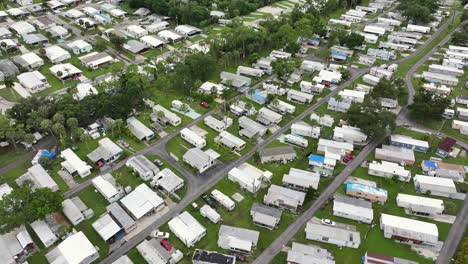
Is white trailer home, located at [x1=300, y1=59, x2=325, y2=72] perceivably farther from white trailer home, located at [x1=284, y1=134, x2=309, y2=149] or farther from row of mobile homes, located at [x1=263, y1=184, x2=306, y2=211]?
row of mobile homes, located at [x1=263, y1=184, x2=306, y2=211]

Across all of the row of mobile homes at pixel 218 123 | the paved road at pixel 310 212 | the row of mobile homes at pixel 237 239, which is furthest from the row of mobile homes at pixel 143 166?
the paved road at pixel 310 212

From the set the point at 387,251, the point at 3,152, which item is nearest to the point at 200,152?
the point at 387,251

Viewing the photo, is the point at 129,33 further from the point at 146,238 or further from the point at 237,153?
the point at 146,238

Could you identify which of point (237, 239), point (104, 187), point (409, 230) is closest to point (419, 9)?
point (409, 230)

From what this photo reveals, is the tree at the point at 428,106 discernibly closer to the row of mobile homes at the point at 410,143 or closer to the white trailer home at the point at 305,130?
the row of mobile homes at the point at 410,143

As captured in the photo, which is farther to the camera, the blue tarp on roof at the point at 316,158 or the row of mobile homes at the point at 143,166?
the blue tarp on roof at the point at 316,158

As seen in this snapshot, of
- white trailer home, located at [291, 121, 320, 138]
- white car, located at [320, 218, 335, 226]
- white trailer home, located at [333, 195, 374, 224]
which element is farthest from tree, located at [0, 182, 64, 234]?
white trailer home, located at [291, 121, 320, 138]
